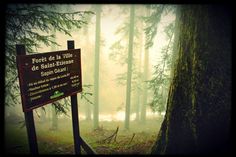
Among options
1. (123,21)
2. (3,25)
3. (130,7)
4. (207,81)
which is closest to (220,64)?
(207,81)

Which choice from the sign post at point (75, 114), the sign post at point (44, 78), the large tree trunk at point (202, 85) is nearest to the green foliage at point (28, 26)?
the sign post at point (75, 114)

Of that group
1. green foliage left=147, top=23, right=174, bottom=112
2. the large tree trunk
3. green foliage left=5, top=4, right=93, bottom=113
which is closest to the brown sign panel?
green foliage left=5, top=4, right=93, bottom=113

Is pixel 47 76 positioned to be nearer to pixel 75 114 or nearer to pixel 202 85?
pixel 75 114

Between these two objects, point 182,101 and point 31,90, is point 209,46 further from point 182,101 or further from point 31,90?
point 31,90

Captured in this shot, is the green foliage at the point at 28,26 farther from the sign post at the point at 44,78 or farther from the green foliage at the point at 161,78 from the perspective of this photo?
the green foliage at the point at 161,78

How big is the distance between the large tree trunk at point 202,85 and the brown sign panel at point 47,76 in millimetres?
2514

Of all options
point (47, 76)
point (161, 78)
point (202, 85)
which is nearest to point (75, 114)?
point (47, 76)

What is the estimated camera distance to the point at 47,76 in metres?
4.93

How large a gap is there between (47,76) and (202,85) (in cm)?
348

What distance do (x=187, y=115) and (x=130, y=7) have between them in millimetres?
11392

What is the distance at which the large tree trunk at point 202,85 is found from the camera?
4.98 metres

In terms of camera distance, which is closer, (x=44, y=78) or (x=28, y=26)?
(x=44, y=78)

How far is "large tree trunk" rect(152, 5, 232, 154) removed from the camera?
16.3 feet

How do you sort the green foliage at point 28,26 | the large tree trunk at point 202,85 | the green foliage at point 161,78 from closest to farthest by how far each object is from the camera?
the large tree trunk at point 202,85 → the green foliage at point 28,26 → the green foliage at point 161,78
